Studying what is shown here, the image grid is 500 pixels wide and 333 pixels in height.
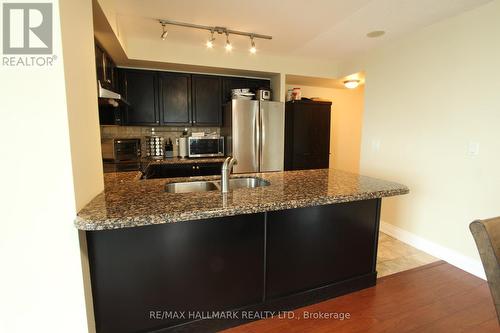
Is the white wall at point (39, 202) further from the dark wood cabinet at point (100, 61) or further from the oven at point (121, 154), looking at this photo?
the oven at point (121, 154)

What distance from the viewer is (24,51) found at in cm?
103

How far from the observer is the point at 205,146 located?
3.79m

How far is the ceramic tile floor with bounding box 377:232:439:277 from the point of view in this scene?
240cm

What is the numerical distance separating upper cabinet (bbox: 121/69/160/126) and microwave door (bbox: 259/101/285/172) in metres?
1.57

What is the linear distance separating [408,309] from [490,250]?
1310mm

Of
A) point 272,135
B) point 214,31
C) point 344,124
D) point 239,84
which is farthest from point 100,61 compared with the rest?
point 344,124

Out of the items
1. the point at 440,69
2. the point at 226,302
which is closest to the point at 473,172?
the point at 440,69

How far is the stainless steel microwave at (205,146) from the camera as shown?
373cm

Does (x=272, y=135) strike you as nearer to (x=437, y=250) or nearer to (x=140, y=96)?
(x=140, y=96)

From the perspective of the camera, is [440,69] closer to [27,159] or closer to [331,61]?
[331,61]

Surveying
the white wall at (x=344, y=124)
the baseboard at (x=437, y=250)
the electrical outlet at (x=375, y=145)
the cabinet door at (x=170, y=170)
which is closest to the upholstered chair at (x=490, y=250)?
the baseboard at (x=437, y=250)

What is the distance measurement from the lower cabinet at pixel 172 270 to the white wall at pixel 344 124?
4.05m

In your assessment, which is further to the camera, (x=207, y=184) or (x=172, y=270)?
(x=207, y=184)

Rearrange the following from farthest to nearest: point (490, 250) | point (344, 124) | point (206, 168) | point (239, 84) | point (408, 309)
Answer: point (344, 124), point (239, 84), point (206, 168), point (408, 309), point (490, 250)
